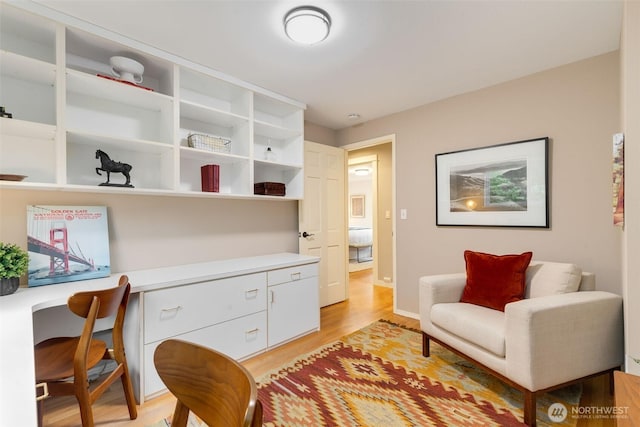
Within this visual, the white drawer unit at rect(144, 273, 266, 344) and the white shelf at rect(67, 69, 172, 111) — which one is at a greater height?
the white shelf at rect(67, 69, 172, 111)

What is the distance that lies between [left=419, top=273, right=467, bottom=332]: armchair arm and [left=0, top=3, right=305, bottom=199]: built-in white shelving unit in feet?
5.07

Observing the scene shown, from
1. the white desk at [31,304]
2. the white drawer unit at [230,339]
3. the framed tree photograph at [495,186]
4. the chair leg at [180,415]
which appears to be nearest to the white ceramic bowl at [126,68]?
the white desk at [31,304]

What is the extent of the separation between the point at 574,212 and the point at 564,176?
29 cm

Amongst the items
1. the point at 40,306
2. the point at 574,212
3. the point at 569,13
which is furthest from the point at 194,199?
the point at 574,212

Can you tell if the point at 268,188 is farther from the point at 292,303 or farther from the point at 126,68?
the point at 126,68

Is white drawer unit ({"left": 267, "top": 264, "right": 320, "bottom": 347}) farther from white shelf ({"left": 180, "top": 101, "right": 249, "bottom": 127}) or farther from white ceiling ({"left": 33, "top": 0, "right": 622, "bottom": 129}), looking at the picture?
white ceiling ({"left": 33, "top": 0, "right": 622, "bottom": 129})

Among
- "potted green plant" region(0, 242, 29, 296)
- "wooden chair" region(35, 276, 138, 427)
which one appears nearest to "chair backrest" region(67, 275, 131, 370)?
"wooden chair" region(35, 276, 138, 427)

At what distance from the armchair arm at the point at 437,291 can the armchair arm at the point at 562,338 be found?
63 cm

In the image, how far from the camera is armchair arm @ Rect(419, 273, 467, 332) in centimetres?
231

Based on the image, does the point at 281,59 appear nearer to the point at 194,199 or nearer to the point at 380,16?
the point at 380,16

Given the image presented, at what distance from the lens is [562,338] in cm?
163

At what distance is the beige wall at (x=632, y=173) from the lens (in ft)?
4.75

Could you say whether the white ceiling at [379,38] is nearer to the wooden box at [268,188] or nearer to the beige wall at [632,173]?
the beige wall at [632,173]

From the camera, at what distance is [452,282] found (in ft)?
7.73
